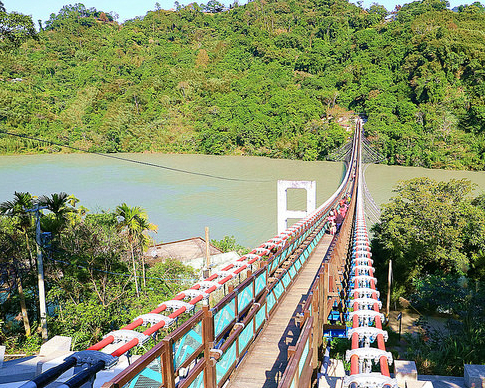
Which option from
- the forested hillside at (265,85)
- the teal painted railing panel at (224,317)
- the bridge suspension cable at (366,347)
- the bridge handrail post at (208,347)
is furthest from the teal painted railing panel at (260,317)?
the forested hillside at (265,85)

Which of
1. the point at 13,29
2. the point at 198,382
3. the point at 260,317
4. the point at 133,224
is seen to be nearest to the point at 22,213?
the point at 133,224

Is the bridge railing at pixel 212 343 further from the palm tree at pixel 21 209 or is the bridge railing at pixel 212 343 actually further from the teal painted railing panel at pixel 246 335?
the palm tree at pixel 21 209

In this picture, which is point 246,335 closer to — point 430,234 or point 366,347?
point 366,347

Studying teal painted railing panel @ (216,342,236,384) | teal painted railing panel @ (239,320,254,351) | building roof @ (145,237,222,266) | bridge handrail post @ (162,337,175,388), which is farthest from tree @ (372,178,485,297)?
bridge handrail post @ (162,337,175,388)

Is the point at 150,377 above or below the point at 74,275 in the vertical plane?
above

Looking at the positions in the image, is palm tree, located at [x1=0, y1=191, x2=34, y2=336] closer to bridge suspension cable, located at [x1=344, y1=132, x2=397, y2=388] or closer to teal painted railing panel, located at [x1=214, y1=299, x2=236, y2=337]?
teal painted railing panel, located at [x1=214, y1=299, x2=236, y2=337]

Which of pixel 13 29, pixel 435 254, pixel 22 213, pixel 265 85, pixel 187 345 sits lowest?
pixel 435 254

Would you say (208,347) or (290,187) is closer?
(208,347)

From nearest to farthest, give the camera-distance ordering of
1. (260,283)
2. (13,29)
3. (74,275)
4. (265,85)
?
(260,283)
(13,29)
(74,275)
(265,85)
